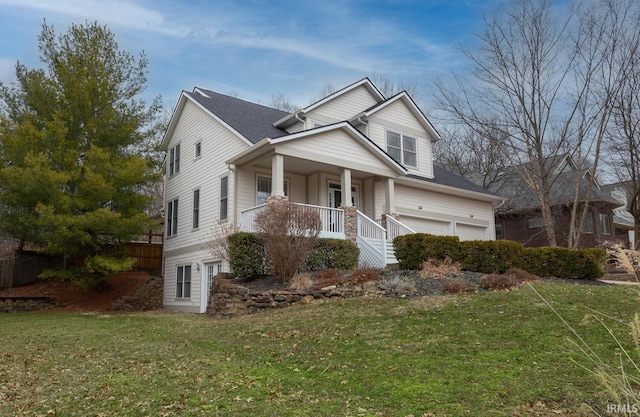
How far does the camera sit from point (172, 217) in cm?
1991

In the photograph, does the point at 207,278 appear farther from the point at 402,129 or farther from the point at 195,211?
the point at 402,129

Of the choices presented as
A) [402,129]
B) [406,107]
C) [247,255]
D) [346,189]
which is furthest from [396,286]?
[406,107]

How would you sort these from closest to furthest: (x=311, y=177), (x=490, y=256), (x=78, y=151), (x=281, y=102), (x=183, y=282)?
(x=490, y=256) < (x=311, y=177) < (x=78, y=151) < (x=183, y=282) < (x=281, y=102)

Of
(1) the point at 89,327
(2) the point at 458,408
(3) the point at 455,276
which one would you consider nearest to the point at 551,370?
(2) the point at 458,408

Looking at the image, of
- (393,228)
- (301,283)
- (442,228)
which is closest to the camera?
(301,283)

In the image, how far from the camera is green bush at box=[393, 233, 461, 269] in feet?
41.9

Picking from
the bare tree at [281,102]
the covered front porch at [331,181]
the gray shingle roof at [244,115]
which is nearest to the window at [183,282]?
the covered front porch at [331,181]

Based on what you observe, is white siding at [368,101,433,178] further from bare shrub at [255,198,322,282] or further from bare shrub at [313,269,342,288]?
bare shrub at [313,269,342,288]

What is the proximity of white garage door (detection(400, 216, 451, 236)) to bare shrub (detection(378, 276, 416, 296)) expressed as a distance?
8.18 m

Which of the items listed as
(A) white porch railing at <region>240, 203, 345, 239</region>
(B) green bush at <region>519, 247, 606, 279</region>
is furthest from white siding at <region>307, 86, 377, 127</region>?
(B) green bush at <region>519, 247, 606, 279</region>

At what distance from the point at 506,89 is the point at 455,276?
9.68 m

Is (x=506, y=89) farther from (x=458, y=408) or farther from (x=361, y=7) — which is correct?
(x=458, y=408)

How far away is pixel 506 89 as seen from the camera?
18.1m

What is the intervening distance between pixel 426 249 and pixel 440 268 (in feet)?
3.93
